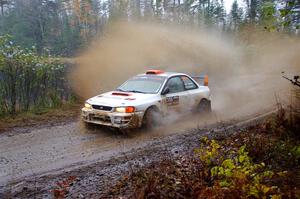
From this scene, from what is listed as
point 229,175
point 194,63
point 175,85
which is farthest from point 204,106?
point 194,63

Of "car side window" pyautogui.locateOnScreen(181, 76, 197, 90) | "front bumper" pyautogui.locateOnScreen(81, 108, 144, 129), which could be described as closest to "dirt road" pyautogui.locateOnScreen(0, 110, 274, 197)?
"front bumper" pyautogui.locateOnScreen(81, 108, 144, 129)

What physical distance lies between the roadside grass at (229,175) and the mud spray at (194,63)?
4993mm

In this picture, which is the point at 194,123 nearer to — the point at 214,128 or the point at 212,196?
the point at 214,128

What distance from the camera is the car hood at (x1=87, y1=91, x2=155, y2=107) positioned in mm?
8344

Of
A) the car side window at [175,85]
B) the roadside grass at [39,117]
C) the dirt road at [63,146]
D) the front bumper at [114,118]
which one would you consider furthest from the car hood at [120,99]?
the roadside grass at [39,117]

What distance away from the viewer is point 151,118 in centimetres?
885

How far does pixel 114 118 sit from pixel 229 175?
4.73 metres

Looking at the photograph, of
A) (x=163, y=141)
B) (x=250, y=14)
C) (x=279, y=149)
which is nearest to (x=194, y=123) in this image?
(x=163, y=141)

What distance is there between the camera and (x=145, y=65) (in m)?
19.6

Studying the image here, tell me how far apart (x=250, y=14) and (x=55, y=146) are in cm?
4739

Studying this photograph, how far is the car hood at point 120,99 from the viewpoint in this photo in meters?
8.34

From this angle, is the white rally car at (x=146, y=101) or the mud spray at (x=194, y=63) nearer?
the white rally car at (x=146, y=101)

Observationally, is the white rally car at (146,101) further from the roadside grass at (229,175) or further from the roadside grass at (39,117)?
the roadside grass at (229,175)

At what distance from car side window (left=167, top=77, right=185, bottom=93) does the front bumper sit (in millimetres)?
1637
